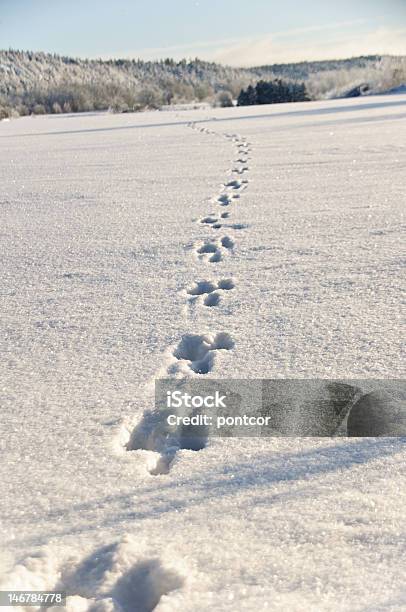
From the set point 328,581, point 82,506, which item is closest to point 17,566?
point 82,506

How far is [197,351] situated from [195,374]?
15 cm

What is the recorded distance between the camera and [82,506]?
107 centimetres

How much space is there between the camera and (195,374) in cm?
156

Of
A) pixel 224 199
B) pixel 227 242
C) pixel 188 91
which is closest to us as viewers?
pixel 227 242

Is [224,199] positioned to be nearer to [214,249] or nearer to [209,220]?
[209,220]

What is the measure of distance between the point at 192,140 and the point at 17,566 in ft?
21.7

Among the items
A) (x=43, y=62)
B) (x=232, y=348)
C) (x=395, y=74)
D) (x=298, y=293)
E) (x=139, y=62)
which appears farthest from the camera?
(x=139, y=62)

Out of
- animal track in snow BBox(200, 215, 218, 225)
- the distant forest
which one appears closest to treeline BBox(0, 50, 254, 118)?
the distant forest

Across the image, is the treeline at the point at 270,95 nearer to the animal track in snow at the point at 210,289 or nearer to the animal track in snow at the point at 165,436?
the animal track in snow at the point at 210,289

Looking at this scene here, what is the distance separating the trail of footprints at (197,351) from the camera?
1288 mm

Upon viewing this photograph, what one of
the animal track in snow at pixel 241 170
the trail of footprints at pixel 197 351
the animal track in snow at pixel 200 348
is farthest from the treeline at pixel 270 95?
the animal track in snow at pixel 200 348

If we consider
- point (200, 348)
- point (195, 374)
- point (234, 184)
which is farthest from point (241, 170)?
point (195, 374)

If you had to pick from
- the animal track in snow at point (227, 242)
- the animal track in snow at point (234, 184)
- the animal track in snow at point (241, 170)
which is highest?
the animal track in snow at point (241, 170)

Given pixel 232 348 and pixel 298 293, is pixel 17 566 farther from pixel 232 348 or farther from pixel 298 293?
pixel 298 293
